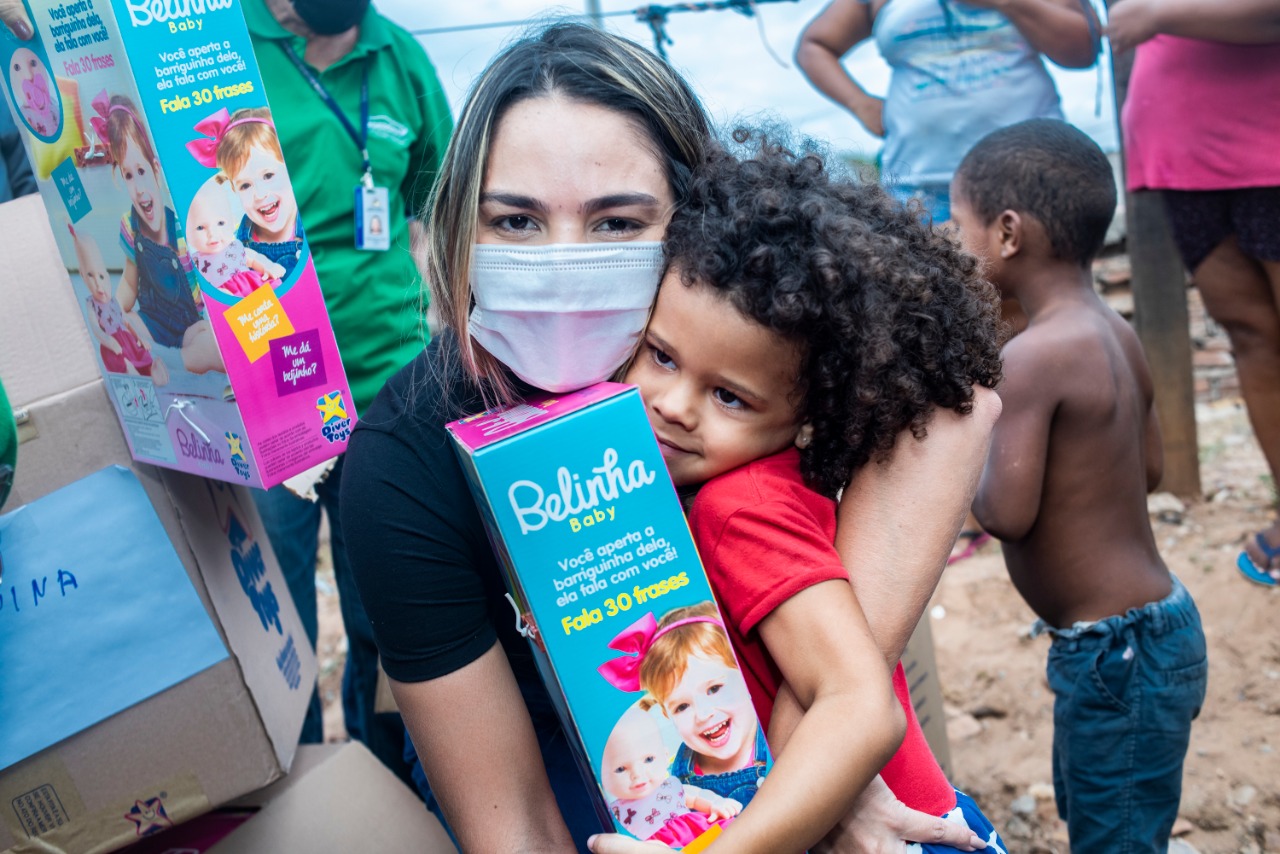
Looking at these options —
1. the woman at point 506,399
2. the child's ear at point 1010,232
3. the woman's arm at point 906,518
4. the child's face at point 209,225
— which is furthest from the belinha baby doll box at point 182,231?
the child's ear at point 1010,232

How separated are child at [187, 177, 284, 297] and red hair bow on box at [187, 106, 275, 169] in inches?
1.2

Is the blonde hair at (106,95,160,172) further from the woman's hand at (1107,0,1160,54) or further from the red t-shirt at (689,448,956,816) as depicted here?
the woman's hand at (1107,0,1160,54)

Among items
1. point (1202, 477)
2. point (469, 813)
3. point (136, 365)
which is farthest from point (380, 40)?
point (1202, 477)

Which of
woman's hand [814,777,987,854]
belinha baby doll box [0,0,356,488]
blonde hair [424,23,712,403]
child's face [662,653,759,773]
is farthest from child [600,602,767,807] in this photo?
belinha baby doll box [0,0,356,488]

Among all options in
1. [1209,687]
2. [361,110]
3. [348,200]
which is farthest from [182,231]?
[1209,687]

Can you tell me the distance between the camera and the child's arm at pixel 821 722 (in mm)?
1068

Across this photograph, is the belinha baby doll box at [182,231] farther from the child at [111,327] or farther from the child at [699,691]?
the child at [699,691]

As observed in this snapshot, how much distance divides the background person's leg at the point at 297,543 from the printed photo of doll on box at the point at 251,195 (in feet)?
3.44

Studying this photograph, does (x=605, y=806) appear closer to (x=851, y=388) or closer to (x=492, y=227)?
(x=851, y=388)

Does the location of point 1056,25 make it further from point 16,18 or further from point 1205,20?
point 16,18

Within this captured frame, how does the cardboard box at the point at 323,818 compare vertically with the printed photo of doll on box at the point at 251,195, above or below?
below

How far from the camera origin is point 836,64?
A: 11.9 ft

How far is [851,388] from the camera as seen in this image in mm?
1347

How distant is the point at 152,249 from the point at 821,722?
1.14 m
